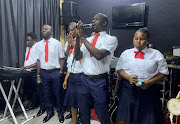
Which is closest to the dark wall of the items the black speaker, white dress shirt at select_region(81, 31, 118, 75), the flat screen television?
the flat screen television

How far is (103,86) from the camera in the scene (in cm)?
149

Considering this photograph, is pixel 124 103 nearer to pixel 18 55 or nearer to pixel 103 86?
pixel 103 86

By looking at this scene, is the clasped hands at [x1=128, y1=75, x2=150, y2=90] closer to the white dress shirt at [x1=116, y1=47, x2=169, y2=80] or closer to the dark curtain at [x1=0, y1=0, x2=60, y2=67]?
the white dress shirt at [x1=116, y1=47, x2=169, y2=80]

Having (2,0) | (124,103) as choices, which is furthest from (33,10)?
(124,103)

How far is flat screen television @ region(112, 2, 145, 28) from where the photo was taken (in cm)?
332

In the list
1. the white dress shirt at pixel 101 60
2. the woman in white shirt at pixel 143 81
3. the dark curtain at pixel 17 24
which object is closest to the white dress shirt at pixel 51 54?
the dark curtain at pixel 17 24

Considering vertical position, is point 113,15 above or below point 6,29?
above

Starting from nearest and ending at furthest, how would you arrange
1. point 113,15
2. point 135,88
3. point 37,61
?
point 135,88
point 37,61
point 113,15

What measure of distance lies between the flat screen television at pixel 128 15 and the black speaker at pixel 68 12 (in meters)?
1.03

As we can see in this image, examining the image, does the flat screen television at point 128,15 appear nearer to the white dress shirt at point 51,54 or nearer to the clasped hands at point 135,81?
the white dress shirt at point 51,54

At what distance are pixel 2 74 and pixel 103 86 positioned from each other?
1532 mm

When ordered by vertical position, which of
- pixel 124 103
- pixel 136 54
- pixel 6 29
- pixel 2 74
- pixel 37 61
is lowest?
pixel 124 103

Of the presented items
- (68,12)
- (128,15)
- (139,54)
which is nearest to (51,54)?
(139,54)

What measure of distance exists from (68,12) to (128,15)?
150 centimetres
